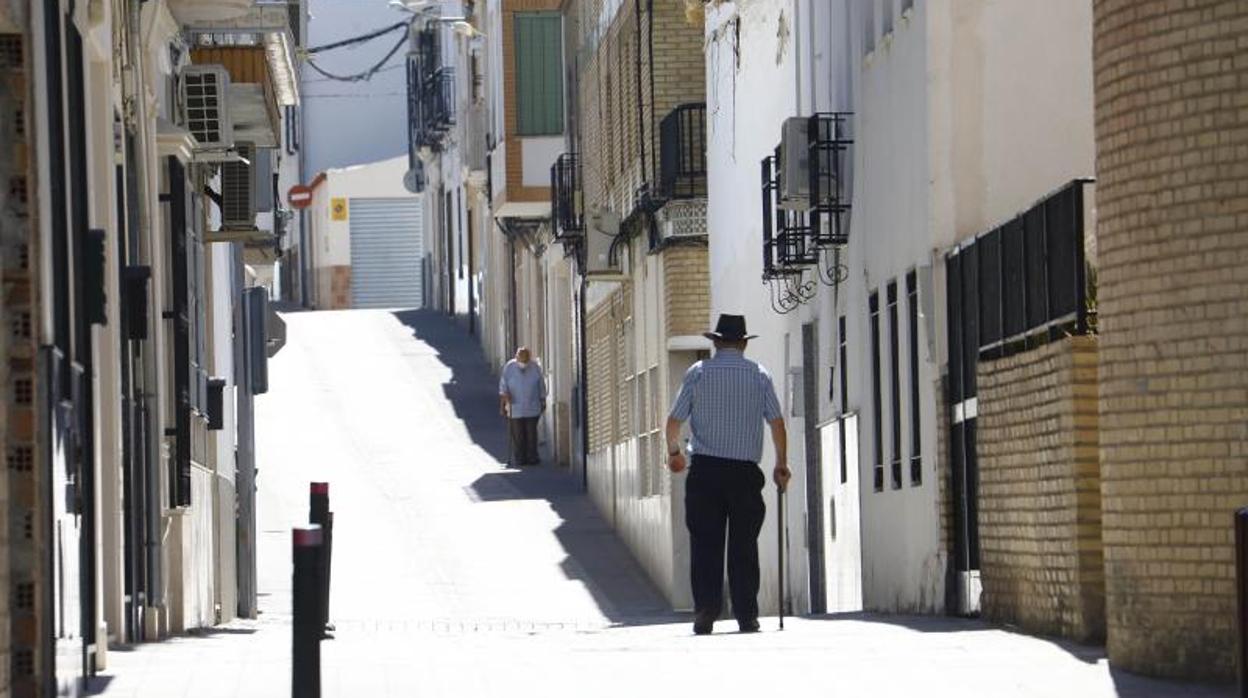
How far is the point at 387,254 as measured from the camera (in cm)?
8338

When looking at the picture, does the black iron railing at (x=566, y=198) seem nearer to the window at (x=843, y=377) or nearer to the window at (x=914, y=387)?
the window at (x=843, y=377)

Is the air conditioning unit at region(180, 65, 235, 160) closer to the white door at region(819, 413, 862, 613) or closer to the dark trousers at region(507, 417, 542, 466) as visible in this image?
the white door at region(819, 413, 862, 613)

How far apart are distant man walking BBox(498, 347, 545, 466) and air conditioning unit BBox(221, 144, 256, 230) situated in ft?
63.6

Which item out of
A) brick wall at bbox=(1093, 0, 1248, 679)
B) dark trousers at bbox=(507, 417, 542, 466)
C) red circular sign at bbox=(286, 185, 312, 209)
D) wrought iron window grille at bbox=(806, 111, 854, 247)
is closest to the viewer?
brick wall at bbox=(1093, 0, 1248, 679)

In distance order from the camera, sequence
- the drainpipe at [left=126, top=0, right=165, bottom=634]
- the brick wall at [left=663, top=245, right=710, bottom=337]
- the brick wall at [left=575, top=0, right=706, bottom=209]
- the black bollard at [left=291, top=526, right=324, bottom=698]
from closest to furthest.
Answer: the black bollard at [left=291, top=526, right=324, bottom=698] → the drainpipe at [left=126, top=0, right=165, bottom=634] → the brick wall at [left=663, top=245, right=710, bottom=337] → the brick wall at [left=575, top=0, right=706, bottom=209]

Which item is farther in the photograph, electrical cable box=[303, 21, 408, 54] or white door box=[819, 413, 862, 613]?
electrical cable box=[303, 21, 408, 54]

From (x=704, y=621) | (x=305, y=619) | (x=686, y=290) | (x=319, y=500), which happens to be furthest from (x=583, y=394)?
(x=305, y=619)

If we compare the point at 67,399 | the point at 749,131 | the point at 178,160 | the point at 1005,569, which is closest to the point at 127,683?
the point at 67,399

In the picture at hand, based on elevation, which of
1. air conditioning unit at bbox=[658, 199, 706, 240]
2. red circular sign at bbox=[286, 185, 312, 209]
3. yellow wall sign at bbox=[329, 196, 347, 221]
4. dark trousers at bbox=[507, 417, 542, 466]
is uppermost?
red circular sign at bbox=[286, 185, 312, 209]

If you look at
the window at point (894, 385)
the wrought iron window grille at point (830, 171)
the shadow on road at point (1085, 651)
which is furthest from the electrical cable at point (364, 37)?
the shadow on road at point (1085, 651)

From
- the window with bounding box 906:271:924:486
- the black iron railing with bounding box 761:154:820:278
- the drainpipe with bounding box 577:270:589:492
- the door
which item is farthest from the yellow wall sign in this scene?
the window with bounding box 906:271:924:486

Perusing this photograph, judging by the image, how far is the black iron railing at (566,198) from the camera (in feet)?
141

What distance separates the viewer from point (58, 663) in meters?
12.1

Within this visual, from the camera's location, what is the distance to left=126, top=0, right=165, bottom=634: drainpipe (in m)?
19.3
